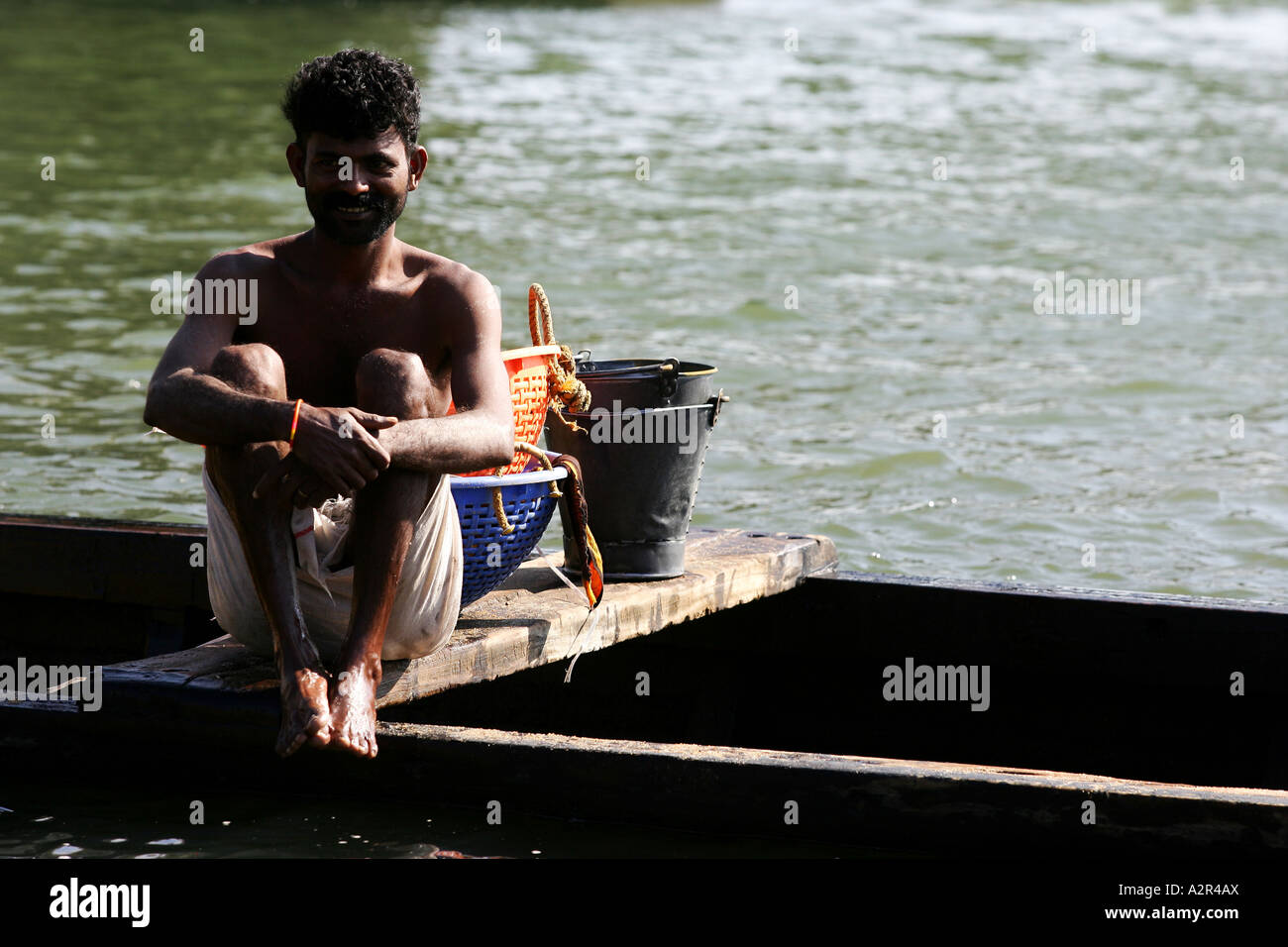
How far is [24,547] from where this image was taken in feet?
18.7

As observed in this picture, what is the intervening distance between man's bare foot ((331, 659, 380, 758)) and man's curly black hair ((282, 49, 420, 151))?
125 centimetres

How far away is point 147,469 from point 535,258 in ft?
19.6

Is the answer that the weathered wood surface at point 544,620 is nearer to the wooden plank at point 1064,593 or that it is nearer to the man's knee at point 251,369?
the wooden plank at point 1064,593

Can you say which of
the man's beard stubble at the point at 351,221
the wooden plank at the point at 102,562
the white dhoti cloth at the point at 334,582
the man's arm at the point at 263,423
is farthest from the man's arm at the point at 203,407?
the wooden plank at the point at 102,562

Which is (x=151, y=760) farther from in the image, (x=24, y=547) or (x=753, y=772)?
(x=24, y=547)

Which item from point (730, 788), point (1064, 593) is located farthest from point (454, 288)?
point (1064, 593)

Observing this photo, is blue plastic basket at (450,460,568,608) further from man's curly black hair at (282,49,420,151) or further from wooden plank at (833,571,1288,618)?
wooden plank at (833,571,1288,618)

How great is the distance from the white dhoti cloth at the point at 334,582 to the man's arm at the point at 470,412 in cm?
13

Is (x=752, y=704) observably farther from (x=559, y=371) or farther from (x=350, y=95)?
(x=350, y=95)

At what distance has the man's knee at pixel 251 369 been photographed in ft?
13.2

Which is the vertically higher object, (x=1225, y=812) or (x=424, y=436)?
(x=424, y=436)

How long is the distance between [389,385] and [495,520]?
571mm

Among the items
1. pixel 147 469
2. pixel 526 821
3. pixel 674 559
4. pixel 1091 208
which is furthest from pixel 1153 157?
pixel 526 821

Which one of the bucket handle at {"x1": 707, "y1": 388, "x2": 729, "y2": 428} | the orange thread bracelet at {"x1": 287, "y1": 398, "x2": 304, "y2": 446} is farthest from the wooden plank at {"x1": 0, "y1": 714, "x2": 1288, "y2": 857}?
the bucket handle at {"x1": 707, "y1": 388, "x2": 729, "y2": 428}
